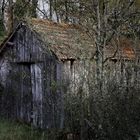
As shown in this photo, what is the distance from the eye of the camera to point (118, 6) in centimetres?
1303

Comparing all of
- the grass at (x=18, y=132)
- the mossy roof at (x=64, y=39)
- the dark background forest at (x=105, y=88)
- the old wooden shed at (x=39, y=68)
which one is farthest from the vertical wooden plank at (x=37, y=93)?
the dark background forest at (x=105, y=88)

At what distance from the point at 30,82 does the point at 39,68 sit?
2.97ft

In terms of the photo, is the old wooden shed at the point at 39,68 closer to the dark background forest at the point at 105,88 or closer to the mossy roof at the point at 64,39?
the mossy roof at the point at 64,39

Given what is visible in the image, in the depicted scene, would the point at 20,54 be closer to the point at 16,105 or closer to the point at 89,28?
the point at 16,105

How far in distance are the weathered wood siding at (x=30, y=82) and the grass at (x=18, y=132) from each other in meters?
0.59

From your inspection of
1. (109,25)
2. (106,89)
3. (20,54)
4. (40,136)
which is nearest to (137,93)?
(106,89)

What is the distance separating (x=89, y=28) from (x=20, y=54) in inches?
172

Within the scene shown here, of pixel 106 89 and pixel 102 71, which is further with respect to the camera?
pixel 102 71

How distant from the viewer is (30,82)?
16172 millimetres

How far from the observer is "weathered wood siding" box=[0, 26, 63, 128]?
14914 millimetres

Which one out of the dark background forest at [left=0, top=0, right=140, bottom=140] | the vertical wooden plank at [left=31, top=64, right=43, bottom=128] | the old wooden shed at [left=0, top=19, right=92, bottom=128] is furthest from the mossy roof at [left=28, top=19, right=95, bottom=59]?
the vertical wooden plank at [left=31, top=64, right=43, bottom=128]

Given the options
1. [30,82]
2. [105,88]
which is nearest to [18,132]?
[30,82]

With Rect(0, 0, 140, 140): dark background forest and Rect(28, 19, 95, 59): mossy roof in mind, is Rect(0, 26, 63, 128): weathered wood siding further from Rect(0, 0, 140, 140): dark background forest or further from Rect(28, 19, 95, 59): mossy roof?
Rect(0, 0, 140, 140): dark background forest

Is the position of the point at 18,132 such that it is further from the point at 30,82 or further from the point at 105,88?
the point at 105,88
